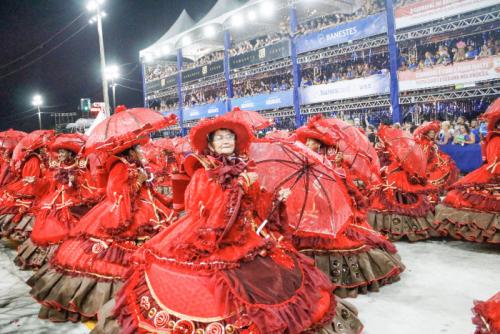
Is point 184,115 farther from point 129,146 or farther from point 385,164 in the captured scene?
point 129,146

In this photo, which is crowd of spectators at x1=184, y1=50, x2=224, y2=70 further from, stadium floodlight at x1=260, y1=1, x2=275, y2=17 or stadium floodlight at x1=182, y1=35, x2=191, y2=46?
stadium floodlight at x1=260, y1=1, x2=275, y2=17

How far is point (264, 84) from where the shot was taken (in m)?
21.5

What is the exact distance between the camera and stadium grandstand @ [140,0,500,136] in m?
12.9

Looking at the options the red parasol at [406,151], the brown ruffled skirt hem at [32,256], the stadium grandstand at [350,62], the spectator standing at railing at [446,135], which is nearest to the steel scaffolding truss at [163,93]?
the stadium grandstand at [350,62]

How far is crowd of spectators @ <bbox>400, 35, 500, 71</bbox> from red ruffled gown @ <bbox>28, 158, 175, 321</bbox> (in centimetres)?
1174

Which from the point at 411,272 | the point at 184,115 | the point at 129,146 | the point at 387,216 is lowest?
the point at 411,272

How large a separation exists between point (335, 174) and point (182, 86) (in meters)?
23.2

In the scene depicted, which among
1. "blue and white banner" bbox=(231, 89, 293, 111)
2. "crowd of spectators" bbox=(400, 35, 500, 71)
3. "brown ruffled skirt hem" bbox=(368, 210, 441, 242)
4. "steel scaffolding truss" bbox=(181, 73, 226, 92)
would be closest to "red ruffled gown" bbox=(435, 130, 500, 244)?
"brown ruffled skirt hem" bbox=(368, 210, 441, 242)

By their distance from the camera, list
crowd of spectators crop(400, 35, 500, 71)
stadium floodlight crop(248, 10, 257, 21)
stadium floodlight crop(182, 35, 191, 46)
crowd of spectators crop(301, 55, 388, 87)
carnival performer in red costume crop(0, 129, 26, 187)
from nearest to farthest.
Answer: carnival performer in red costume crop(0, 129, 26, 187) < crowd of spectators crop(400, 35, 500, 71) < crowd of spectators crop(301, 55, 388, 87) < stadium floodlight crop(248, 10, 257, 21) < stadium floodlight crop(182, 35, 191, 46)

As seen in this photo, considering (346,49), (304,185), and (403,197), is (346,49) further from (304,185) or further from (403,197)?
(304,185)

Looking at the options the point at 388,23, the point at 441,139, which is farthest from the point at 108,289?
the point at 388,23

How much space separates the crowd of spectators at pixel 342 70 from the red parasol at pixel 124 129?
1224cm

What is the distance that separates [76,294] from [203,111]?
68.4 feet

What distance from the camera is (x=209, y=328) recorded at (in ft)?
8.34
